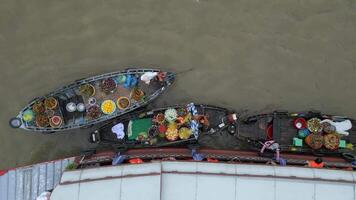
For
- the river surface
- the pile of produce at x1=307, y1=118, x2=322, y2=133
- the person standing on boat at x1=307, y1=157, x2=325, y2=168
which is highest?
the river surface

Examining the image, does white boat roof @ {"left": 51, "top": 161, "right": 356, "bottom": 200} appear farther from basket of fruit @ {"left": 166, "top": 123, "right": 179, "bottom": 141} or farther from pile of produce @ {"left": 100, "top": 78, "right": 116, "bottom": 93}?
pile of produce @ {"left": 100, "top": 78, "right": 116, "bottom": 93}

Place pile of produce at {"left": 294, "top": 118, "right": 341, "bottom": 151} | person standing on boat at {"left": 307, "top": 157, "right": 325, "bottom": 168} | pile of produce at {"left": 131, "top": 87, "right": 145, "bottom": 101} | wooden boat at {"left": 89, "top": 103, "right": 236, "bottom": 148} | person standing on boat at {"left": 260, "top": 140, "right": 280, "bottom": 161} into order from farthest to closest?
pile of produce at {"left": 131, "top": 87, "right": 145, "bottom": 101}
wooden boat at {"left": 89, "top": 103, "right": 236, "bottom": 148}
person standing on boat at {"left": 260, "top": 140, "right": 280, "bottom": 161}
pile of produce at {"left": 294, "top": 118, "right": 341, "bottom": 151}
person standing on boat at {"left": 307, "top": 157, "right": 325, "bottom": 168}

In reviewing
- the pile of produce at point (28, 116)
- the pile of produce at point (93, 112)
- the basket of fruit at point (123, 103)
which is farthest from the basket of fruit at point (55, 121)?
the basket of fruit at point (123, 103)

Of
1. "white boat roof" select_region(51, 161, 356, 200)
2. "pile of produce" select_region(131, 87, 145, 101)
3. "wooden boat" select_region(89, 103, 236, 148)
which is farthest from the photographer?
"pile of produce" select_region(131, 87, 145, 101)

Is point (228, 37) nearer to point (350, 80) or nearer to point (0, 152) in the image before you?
point (350, 80)

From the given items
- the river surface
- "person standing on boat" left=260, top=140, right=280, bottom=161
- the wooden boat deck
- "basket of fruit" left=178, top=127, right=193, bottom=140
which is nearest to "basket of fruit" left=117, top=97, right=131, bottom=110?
the wooden boat deck

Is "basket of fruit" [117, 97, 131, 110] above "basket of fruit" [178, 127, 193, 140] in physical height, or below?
above

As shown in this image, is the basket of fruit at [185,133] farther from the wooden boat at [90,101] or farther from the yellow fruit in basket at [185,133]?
the wooden boat at [90,101]
